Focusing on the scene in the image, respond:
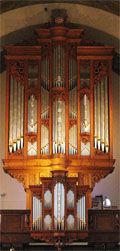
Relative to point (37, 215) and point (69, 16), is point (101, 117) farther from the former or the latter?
point (37, 215)

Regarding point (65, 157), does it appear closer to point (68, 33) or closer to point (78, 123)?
point (78, 123)

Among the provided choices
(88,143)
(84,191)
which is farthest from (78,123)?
(84,191)

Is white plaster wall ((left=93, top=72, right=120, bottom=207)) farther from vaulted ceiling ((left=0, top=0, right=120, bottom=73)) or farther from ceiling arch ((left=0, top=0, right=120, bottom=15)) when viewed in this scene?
ceiling arch ((left=0, top=0, right=120, bottom=15))

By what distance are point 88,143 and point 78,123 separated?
1.94 feet

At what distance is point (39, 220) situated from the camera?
765 inches

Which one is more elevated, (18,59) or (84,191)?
(18,59)

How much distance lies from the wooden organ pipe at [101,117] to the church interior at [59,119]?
26mm

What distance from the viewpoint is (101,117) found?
2119 centimetres

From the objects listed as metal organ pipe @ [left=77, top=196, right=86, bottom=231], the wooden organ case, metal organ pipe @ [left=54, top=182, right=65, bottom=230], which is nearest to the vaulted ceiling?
the wooden organ case

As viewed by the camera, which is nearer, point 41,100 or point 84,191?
point 84,191

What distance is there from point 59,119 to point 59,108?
12.0 inches

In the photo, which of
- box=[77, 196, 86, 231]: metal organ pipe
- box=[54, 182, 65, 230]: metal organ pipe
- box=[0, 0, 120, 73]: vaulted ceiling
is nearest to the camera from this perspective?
box=[54, 182, 65, 230]: metal organ pipe

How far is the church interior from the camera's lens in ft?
65.0

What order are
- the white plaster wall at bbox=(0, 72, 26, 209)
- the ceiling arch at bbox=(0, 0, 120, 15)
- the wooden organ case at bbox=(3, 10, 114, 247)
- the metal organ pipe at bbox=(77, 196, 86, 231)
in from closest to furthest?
the metal organ pipe at bbox=(77, 196, 86, 231) < the wooden organ case at bbox=(3, 10, 114, 247) < the ceiling arch at bbox=(0, 0, 120, 15) < the white plaster wall at bbox=(0, 72, 26, 209)
